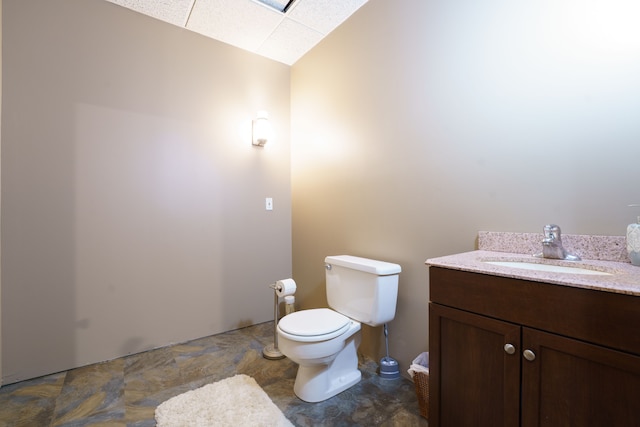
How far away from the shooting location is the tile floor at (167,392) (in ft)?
4.68

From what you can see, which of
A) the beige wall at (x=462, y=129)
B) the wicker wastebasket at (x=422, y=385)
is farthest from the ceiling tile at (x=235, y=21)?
the wicker wastebasket at (x=422, y=385)

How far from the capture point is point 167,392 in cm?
164

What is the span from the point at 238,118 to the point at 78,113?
42.6 inches

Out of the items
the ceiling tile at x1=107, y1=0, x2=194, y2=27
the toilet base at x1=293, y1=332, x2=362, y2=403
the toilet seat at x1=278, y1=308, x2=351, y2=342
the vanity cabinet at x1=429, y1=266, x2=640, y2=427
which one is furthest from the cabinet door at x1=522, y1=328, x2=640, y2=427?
the ceiling tile at x1=107, y1=0, x2=194, y2=27

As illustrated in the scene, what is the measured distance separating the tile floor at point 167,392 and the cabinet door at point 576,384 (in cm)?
74

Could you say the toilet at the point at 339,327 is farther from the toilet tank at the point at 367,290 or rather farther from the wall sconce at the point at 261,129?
the wall sconce at the point at 261,129

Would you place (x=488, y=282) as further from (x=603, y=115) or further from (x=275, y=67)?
(x=275, y=67)

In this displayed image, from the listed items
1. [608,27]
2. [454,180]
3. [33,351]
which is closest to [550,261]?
[454,180]

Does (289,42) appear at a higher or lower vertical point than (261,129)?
higher

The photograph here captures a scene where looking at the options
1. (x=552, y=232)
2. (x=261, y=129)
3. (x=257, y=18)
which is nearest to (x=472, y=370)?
(x=552, y=232)

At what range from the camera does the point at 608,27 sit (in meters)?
1.06

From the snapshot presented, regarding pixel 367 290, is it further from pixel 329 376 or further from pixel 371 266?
pixel 329 376

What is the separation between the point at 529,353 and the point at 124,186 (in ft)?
7.89

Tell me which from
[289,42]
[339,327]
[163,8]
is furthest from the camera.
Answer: [289,42]
